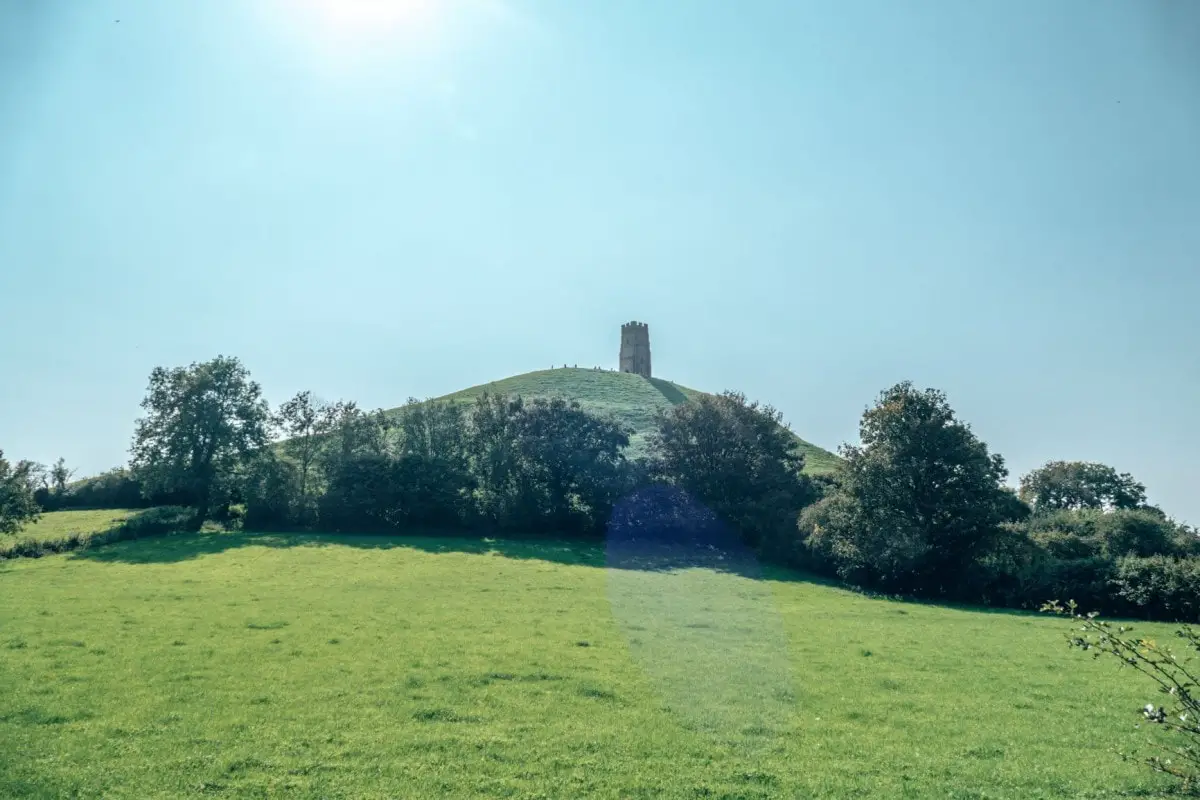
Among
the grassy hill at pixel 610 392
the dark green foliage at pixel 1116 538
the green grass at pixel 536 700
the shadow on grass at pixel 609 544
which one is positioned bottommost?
the green grass at pixel 536 700

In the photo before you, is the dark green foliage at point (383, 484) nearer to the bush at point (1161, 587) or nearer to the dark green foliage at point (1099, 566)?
the dark green foliage at point (1099, 566)

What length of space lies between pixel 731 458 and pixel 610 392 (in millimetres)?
59421

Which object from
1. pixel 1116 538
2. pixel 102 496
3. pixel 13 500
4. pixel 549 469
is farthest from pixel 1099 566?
pixel 102 496

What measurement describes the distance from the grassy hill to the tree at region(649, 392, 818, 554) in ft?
105

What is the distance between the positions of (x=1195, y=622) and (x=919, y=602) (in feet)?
37.3

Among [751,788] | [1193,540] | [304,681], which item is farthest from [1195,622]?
[304,681]

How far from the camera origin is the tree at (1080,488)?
81875 mm

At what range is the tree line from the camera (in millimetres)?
39094

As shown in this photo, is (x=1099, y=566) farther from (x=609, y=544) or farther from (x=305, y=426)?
(x=305, y=426)

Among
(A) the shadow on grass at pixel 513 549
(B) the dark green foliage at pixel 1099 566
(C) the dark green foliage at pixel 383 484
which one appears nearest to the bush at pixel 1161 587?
(B) the dark green foliage at pixel 1099 566

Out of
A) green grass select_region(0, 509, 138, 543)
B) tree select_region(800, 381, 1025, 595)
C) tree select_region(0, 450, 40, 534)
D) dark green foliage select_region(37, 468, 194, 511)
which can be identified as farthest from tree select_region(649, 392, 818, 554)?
dark green foliage select_region(37, 468, 194, 511)

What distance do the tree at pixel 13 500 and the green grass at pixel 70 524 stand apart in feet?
3.73

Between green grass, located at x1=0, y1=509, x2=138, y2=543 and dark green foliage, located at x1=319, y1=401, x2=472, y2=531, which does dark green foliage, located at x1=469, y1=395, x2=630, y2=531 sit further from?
green grass, located at x1=0, y1=509, x2=138, y2=543

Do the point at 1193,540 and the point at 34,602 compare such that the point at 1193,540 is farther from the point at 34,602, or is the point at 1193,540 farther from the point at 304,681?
the point at 34,602
